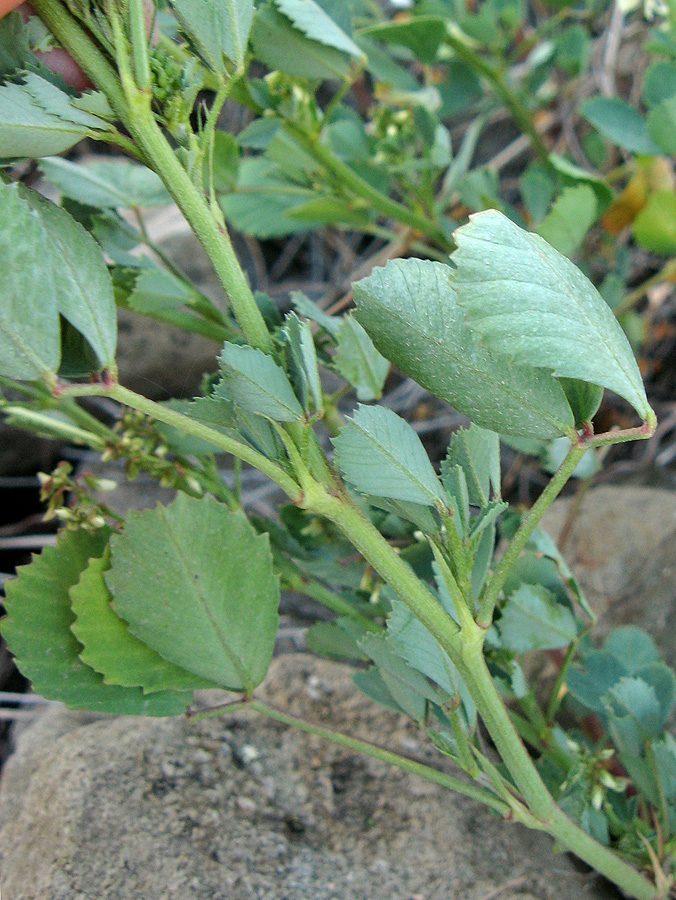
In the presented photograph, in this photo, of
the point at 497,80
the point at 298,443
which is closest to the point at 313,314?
the point at 298,443

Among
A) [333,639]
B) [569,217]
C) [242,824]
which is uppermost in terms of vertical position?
[569,217]

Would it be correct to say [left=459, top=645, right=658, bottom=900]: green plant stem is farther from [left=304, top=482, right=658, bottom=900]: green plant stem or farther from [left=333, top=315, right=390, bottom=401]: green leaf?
[left=333, top=315, right=390, bottom=401]: green leaf

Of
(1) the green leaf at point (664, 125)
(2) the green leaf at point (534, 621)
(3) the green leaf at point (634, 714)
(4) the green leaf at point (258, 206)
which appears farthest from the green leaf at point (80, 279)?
(1) the green leaf at point (664, 125)

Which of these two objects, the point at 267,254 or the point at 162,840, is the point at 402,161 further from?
the point at 162,840

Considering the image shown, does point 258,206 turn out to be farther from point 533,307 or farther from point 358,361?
point 533,307

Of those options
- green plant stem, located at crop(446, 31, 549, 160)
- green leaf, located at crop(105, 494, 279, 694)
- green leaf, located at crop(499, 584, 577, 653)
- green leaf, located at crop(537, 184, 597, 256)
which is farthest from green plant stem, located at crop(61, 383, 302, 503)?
green plant stem, located at crop(446, 31, 549, 160)

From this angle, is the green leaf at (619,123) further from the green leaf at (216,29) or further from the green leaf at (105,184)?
A: the green leaf at (216,29)
